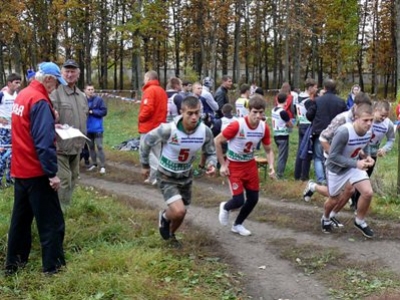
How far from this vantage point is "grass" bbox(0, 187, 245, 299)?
4.94m

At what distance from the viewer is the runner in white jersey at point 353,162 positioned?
6715mm

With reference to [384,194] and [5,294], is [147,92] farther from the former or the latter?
[5,294]

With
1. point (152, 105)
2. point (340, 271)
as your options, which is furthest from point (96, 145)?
point (340, 271)

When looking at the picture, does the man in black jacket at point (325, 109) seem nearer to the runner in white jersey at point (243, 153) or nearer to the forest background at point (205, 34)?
the runner in white jersey at point (243, 153)

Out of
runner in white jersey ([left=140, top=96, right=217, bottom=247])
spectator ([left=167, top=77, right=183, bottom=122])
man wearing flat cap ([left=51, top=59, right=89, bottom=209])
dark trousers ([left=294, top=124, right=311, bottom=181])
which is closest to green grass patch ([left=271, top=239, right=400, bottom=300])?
runner in white jersey ([left=140, top=96, right=217, bottom=247])

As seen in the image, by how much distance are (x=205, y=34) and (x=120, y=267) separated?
3137 centimetres

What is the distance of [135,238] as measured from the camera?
673 cm

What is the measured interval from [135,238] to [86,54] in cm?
3181

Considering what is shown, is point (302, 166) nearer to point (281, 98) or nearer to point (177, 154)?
point (281, 98)

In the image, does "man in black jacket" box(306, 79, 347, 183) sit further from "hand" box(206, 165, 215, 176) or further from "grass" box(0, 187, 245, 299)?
"hand" box(206, 165, 215, 176)

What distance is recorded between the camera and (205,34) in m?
35.5

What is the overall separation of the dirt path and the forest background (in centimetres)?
1832

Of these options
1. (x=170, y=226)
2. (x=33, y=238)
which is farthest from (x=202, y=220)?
(x=33, y=238)

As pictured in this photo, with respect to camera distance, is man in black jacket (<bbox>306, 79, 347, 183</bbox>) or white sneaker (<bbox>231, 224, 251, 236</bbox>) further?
man in black jacket (<bbox>306, 79, 347, 183</bbox>)
